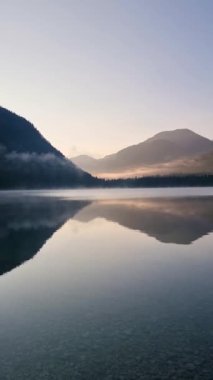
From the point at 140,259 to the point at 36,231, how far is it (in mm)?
24424

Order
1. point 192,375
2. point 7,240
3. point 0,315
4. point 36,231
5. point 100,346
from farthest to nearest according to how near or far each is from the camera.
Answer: point 36,231 → point 7,240 → point 0,315 → point 100,346 → point 192,375

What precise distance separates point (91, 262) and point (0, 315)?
46.3 ft

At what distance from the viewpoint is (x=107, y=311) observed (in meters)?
19.9

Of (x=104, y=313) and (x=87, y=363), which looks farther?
(x=104, y=313)

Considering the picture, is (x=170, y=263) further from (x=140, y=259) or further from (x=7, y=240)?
(x=7, y=240)

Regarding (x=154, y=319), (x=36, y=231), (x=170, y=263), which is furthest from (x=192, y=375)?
(x=36, y=231)

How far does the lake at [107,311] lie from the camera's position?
13766mm

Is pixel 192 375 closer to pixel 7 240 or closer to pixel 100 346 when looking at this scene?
pixel 100 346

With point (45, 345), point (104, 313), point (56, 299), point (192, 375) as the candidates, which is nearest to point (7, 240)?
point (56, 299)

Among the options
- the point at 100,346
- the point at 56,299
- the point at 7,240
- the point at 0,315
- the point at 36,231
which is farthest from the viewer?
the point at 36,231

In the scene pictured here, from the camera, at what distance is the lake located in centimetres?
1377

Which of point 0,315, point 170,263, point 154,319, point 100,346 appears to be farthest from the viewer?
point 170,263

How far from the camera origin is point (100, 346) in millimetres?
15461

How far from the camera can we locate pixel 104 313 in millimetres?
19578
